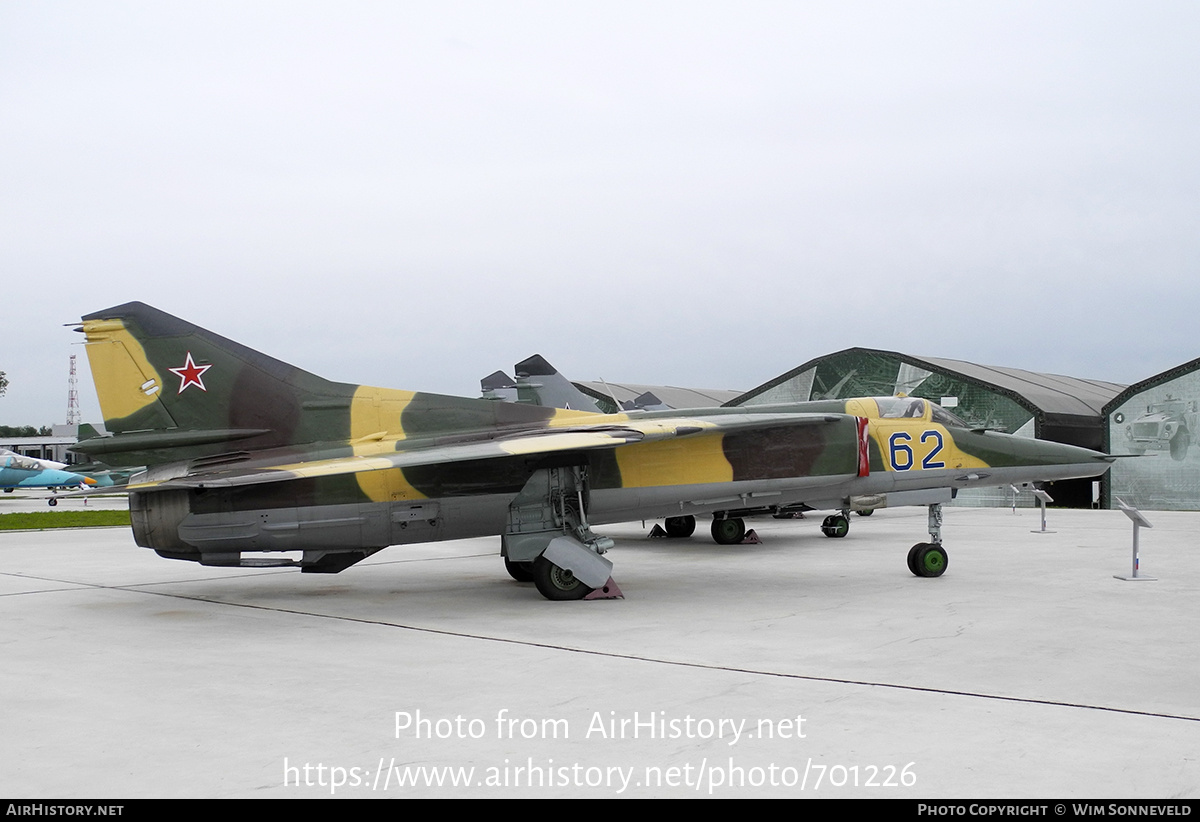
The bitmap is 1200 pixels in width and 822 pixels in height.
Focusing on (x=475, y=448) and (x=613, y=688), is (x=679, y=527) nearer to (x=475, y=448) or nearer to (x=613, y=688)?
(x=475, y=448)

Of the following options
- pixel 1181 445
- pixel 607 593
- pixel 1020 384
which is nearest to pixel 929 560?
pixel 607 593

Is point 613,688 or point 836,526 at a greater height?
point 613,688

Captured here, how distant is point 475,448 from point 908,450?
5.99m

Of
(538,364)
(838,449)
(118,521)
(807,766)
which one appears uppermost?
(538,364)

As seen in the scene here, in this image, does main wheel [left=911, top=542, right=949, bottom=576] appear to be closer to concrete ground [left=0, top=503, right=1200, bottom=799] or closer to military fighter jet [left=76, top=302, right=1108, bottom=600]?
concrete ground [left=0, top=503, right=1200, bottom=799]

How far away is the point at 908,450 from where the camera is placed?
1250 cm

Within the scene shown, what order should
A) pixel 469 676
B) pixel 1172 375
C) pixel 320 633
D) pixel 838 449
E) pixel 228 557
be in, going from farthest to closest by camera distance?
1. pixel 1172 375
2. pixel 838 449
3. pixel 228 557
4. pixel 320 633
5. pixel 469 676

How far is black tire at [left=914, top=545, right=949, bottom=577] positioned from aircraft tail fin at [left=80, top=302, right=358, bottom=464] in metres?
8.01

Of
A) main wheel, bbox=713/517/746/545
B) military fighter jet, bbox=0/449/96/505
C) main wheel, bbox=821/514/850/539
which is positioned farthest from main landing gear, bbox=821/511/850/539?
military fighter jet, bbox=0/449/96/505

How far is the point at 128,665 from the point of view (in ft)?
24.4

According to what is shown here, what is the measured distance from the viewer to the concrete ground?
457 centimetres

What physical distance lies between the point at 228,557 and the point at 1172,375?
1292 inches
